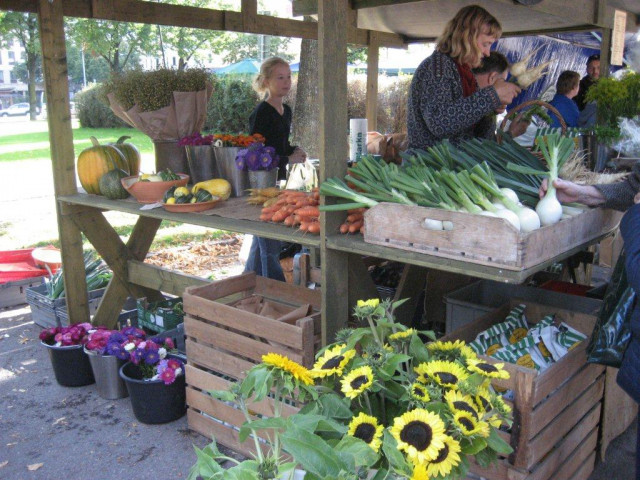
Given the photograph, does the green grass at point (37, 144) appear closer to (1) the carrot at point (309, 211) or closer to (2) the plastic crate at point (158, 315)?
(2) the plastic crate at point (158, 315)

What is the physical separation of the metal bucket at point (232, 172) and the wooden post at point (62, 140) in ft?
Result: 3.22

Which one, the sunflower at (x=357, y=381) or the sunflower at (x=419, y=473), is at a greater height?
the sunflower at (x=357, y=381)

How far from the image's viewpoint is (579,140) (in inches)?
132

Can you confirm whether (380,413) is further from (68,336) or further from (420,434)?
(68,336)

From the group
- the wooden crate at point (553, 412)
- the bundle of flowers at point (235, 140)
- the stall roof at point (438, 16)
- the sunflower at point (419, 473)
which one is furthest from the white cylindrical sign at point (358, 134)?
the sunflower at point (419, 473)

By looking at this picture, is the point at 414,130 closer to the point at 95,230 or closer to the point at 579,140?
the point at 579,140

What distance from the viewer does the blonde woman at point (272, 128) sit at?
4598 millimetres

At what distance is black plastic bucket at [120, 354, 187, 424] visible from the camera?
3209mm

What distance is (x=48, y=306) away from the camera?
176 inches

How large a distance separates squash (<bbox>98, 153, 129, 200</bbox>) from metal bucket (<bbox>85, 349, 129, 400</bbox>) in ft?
3.05

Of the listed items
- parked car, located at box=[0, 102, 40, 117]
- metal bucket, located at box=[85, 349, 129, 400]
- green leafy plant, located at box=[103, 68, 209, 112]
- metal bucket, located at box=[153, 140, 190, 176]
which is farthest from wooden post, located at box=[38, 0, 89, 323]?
parked car, located at box=[0, 102, 40, 117]

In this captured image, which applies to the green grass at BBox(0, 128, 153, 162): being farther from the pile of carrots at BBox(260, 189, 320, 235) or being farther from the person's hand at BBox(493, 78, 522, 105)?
the person's hand at BBox(493, 78, 522, 105)

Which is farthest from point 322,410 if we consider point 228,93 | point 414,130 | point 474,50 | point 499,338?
point 228,93

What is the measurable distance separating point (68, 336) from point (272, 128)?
2095 mm
